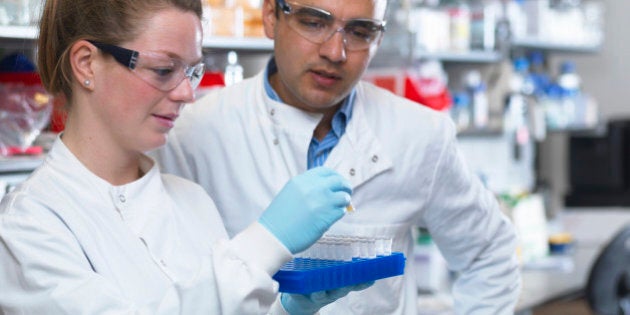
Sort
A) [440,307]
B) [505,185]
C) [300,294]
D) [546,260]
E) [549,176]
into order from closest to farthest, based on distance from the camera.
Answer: [300,294] → [440,307] → [546,260] → [505,185] → [549,176]

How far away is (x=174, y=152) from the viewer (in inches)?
89.5

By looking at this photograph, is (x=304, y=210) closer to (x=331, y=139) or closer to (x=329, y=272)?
(x=329, y=272)

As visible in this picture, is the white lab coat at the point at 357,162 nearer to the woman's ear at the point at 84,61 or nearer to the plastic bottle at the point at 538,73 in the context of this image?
the woman's ear at the point at 84,61

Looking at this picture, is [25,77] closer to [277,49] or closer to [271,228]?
[277,49]

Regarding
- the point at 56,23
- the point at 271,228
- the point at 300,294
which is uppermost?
the point at 56,23

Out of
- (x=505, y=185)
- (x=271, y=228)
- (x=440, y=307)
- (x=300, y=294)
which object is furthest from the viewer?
(x=505, y=185)

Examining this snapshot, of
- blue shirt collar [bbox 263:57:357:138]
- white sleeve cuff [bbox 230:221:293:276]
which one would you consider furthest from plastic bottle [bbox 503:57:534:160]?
white sleeve cuff [bbox 230:221:293:276]

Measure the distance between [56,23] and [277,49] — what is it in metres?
0.58

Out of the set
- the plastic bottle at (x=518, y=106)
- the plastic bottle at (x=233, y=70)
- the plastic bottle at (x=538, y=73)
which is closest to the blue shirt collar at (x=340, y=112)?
the plastic bottle at (x=233, y=70)

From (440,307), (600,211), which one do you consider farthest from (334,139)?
(600,211)

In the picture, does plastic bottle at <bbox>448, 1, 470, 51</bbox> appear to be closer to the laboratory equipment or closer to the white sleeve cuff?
the laboratory equipment

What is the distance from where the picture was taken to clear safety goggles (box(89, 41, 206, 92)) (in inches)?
68.2

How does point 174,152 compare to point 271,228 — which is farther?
point 174,152

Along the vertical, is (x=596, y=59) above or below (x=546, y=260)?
above
